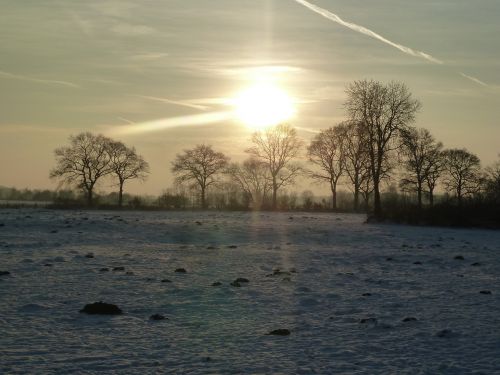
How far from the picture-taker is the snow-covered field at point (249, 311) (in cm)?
809

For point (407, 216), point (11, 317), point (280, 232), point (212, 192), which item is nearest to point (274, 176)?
point (212, 192)

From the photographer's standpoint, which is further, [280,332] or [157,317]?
[157,317]

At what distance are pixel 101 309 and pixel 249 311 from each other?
10.5 ft

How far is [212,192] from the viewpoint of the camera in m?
97.9

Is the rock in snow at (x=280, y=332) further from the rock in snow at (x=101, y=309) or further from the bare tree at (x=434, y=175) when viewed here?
the bare tree at (x=434, y=175)

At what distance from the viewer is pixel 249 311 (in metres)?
11.8

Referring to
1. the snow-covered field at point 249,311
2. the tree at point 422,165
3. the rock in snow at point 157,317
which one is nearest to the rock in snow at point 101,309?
the snow-covered field at point 249,311

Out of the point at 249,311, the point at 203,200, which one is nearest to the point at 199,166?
the point at 203,200

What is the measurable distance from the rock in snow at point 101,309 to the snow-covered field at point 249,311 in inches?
8.6

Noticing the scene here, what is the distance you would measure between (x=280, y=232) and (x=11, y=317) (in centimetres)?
2449

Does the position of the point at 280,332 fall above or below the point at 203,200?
below

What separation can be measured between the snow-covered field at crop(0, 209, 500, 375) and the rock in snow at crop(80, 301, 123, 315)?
22 centimetres

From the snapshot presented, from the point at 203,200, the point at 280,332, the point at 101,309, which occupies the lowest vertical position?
the point at 280,332

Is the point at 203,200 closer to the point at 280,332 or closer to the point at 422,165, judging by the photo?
the point at 422,165
